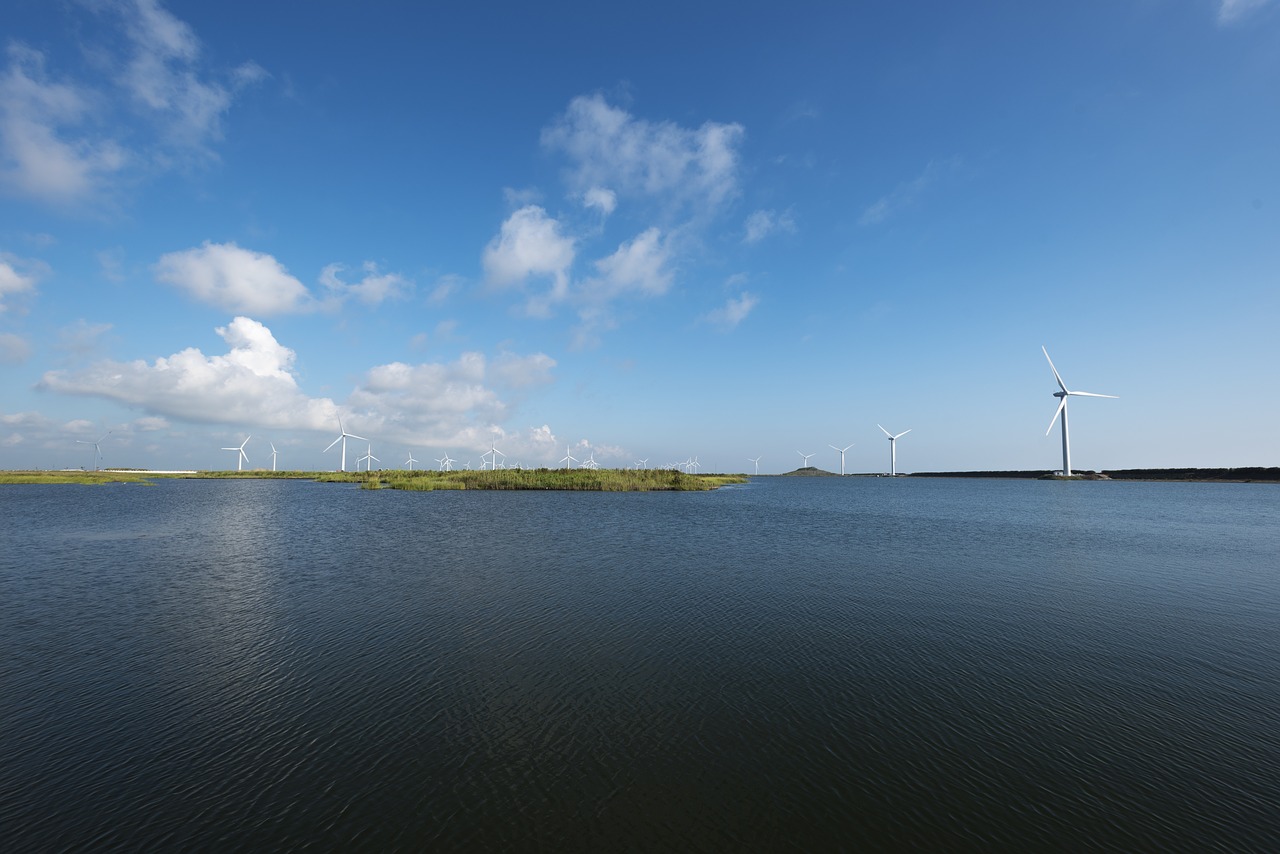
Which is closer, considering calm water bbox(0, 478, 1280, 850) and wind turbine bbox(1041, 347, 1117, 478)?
calm water bbox(0, 478, 1280, 850)

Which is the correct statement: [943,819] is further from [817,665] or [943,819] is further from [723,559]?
[723,559]

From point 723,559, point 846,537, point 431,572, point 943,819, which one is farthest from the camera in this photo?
point 846,537

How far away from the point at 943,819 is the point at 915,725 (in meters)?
3.05

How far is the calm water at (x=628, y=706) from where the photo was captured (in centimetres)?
789

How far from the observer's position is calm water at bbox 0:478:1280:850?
7887mm

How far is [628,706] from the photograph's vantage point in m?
11.5

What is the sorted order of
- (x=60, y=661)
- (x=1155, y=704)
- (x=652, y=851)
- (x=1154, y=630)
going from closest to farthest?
1. (x=652, y=851)
2. (x=1155, y=704)
3. (x=60, y=661)
4. (x=1154, y=630)

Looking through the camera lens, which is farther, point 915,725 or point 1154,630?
point 1154,630

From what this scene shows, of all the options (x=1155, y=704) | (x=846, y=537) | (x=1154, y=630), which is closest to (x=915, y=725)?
(x=1155, y=704)

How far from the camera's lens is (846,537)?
38938 millimetres

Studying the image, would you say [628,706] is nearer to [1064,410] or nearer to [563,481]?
[563,481]

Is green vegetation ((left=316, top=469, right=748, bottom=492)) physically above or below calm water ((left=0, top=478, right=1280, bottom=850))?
above

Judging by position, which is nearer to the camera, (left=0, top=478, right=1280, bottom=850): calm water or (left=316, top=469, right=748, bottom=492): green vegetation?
(left=0, top=478, right=1280, bottom=850): calm water

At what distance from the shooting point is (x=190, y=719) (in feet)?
35.3
